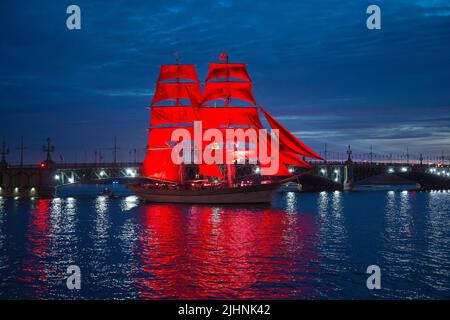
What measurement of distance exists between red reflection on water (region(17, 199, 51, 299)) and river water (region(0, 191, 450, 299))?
0.22ft

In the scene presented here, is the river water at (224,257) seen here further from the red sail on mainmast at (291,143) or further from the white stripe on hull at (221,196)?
the white stripe on hull at (221,196)

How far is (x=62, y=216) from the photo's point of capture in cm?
7056

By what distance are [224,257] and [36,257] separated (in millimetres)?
14203

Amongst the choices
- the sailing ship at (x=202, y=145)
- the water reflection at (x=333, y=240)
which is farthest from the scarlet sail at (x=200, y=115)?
the water reflection at (x=333, y=240)

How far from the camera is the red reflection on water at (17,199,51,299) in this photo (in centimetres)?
2962

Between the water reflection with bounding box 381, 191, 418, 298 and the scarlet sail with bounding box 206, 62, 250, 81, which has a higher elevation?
the scarlet sail with bounding box 206, 62, 250, 81

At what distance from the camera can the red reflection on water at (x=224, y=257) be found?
92.0 ft

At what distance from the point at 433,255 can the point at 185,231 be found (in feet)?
80.3

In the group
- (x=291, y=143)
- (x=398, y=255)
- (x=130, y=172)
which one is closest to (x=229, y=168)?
(x=291, y=143)

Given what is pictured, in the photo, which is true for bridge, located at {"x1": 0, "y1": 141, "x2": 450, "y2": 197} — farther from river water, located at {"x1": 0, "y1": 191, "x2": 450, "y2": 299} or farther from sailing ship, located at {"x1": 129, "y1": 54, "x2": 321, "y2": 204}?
river water, located at {"x1": 0, "y1": 191, "x2": 450, "y2": 299}

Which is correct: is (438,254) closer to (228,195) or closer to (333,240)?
(333,240)

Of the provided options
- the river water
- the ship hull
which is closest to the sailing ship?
the ship hull

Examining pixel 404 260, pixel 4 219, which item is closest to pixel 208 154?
pixel 4 219

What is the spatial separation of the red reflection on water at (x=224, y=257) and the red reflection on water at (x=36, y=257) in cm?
563
